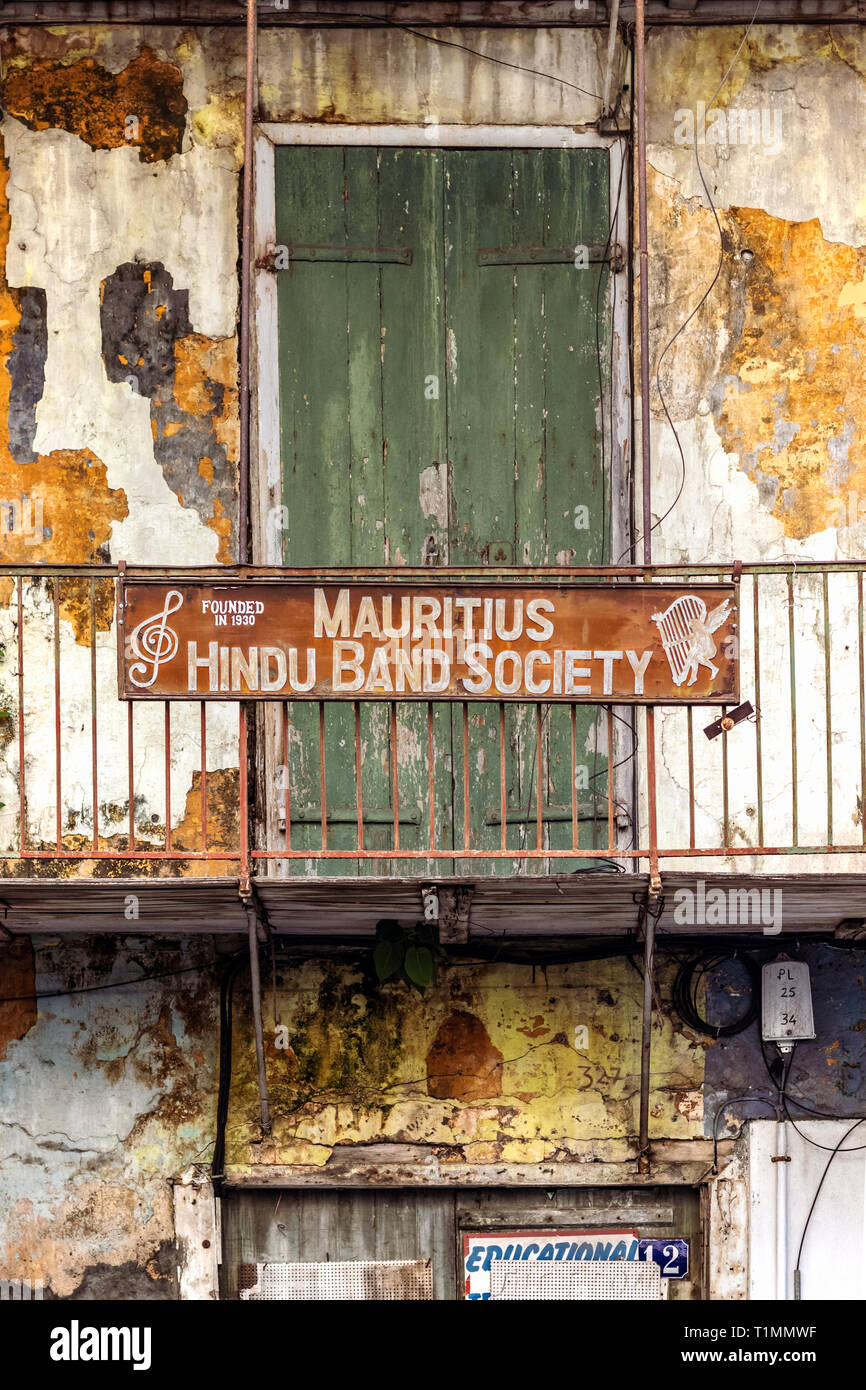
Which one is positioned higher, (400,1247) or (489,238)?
(489,238)

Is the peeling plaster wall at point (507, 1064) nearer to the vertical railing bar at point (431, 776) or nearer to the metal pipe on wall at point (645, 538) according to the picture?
the metal pipe on wall at point (645, 538)

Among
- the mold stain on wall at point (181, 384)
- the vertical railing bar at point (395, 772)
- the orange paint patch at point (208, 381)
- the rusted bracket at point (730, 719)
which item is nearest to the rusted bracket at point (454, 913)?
the vertical railing bar at point (395, 772)

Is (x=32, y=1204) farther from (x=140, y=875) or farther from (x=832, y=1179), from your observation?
(x=832, y=1179)

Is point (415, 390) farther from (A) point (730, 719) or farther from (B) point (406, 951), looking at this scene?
(B) point (406, 951)

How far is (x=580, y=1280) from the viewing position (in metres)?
6.66

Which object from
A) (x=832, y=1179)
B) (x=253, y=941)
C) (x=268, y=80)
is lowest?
(x=832, y=1179)

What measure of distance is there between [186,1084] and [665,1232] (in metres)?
2.16

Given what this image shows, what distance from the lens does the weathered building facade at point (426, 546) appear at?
22.0 ft

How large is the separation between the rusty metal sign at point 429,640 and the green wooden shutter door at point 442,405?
1.01 m

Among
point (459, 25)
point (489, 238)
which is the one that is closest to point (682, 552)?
point (489, 238)

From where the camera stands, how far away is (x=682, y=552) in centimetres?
696

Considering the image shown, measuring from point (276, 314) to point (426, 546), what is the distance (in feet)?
4.06

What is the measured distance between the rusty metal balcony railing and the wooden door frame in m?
0.16

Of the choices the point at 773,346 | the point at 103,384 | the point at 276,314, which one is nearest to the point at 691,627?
the point at 773,346
